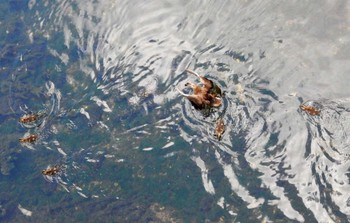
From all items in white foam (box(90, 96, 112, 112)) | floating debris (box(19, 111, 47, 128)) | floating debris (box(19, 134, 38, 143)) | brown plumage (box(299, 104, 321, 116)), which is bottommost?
floating debris (box(19, 134, 38, 143))

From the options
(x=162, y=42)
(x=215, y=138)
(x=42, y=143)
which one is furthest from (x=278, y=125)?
(x=42, y=143)

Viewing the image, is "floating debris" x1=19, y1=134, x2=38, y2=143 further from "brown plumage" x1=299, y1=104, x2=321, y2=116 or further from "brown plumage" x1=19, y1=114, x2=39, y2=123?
"brown plumage" x1=299, y1=104, x2=321, y2=116

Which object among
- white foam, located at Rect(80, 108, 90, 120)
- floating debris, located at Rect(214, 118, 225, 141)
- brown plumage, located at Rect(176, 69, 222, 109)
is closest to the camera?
brown plumage, located at Rect(176, 69, 222, 109)

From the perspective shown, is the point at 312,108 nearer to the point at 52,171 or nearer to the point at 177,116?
the point at 177,116

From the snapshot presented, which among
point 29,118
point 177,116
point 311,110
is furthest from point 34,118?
point 311,110

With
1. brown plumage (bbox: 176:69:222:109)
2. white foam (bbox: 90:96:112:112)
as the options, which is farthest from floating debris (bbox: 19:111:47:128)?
brown plumage (bbox: 176:69:222:109)

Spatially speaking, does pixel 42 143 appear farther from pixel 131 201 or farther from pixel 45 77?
pixel 131 201

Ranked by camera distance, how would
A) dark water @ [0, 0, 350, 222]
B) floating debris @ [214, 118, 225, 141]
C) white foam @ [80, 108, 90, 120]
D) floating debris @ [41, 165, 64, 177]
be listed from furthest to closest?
white foam @ [80, 108, 90, 120] → floating debris @ [41, 165, 64, 177] → floating debris @ [214, 118, 225, 141] → dark water @ [0, 0, 350, 222]
